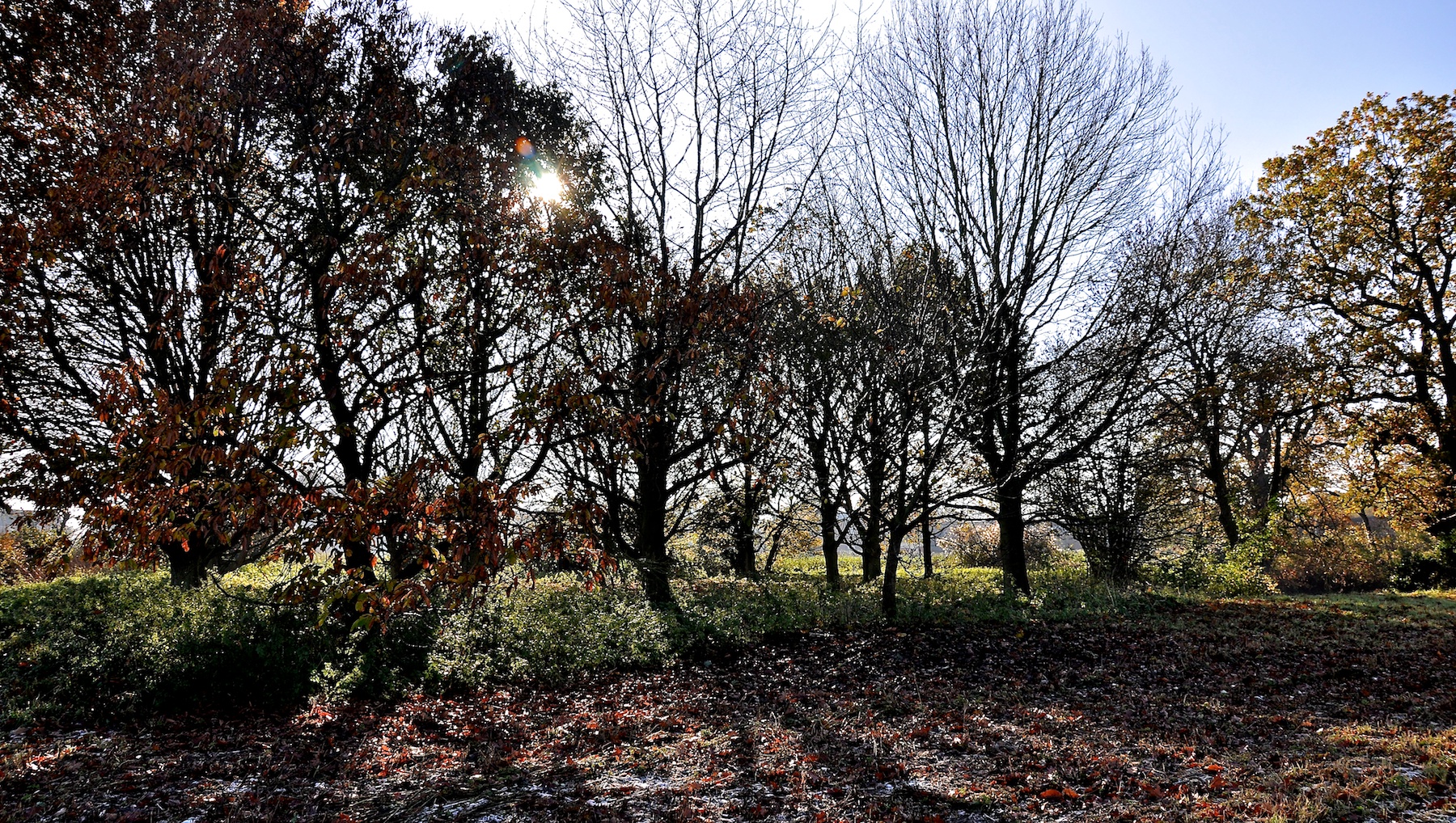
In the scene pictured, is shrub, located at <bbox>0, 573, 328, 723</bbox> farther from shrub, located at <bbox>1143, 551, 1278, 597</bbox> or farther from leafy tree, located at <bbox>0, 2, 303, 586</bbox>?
shrub, located at <bbox>1143, 551, 1278, 597</bbox>

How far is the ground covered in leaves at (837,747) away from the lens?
14.9ft

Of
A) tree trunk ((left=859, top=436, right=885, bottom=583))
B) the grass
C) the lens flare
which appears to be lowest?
the grass

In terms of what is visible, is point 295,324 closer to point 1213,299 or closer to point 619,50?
point 619,50

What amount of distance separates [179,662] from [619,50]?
33.0 ft

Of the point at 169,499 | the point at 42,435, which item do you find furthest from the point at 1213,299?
the point at 42,435

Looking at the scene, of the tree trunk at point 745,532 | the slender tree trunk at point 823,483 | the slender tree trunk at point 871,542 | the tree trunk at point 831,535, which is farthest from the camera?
the tree trunk at point 831,535

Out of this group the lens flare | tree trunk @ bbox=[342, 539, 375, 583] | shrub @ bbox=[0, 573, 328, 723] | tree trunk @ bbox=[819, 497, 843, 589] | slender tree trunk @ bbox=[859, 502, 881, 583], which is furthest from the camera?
tree trunk @ bbox=[819, 497, 843, 589]

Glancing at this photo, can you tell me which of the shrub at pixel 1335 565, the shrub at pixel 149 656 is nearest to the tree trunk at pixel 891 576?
the shrub at pixel 149 656

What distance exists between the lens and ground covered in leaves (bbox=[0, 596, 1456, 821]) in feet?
14.9

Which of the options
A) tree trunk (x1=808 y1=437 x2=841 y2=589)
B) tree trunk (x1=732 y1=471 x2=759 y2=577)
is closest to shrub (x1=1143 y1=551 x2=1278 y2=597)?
tree trunk (x1=808 y1=437 x2=841 y2=589)

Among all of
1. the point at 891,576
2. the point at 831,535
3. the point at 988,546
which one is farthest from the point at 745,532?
the point at 988,546

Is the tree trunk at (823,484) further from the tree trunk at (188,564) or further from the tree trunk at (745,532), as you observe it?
the tree trunk at (188,564)

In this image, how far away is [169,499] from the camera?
540cm

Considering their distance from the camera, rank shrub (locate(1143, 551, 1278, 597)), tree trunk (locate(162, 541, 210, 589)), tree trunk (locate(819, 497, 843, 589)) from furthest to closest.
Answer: shrub (locate(1143, 551, 1278, 597)) < tree trunk (locate(819, 497, 843, 589)) < tree trunk (locate(162, 541, 210, 589))
